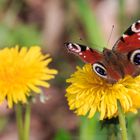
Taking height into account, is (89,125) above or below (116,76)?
above

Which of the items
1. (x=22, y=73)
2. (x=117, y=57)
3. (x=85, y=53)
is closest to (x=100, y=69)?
(x=85, y=53)

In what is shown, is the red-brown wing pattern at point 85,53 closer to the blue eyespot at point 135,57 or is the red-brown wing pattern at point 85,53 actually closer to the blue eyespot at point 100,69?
the blue eyespot at point 100,69

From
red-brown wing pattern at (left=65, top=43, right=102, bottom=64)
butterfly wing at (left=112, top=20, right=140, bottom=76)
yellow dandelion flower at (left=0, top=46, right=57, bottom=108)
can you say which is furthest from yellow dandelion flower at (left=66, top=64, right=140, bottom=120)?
yellow dandelion flower at (left=0, top=46, right=57, bottom=108)

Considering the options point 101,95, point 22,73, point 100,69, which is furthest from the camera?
point 22,73

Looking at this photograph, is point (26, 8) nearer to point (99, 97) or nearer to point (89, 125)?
point (89, 125)

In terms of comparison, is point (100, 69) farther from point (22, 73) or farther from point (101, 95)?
point (22, 73)

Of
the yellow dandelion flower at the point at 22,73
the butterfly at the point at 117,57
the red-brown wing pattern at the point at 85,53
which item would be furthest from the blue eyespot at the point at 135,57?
the yellow dandelion flower at the point at 22,73

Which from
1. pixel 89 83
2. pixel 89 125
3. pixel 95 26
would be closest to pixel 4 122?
pixel 95 26
